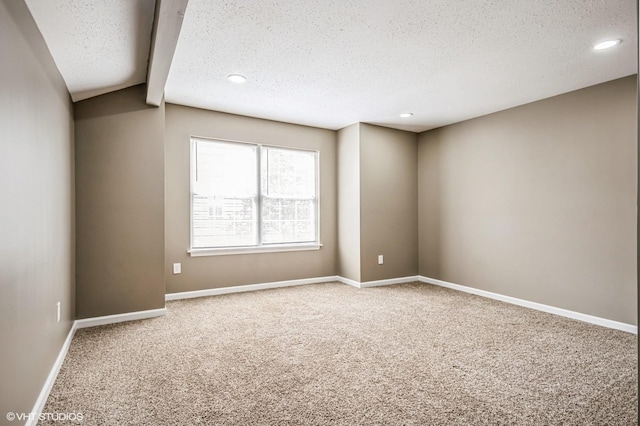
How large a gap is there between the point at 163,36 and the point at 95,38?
0.54 m

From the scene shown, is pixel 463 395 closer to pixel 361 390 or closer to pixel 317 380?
pixel 361 390

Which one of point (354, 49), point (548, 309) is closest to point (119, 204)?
point (354, 49)

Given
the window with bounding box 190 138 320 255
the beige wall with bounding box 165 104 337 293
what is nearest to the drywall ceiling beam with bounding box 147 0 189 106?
the beige wall with bounding box 165 104 337 293

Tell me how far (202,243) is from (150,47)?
247 centimetres

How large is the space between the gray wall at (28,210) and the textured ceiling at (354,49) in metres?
0.32

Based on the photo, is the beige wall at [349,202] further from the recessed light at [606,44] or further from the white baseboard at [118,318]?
the recessed light at [606,44]

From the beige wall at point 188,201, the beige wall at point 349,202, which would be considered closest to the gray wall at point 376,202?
the beige wall at point 349,202

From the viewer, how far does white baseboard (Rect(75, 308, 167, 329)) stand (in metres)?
3.26

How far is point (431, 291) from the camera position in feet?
15.7

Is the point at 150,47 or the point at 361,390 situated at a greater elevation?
the point at 150,47

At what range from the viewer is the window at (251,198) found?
4.48 m

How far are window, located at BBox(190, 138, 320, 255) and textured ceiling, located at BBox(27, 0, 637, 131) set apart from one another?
855 mm

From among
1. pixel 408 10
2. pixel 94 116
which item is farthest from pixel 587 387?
pixel 94 116

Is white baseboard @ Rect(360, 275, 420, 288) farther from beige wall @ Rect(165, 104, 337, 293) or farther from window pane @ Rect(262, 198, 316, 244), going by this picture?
window pane @ Rect(262, 198, 316, 244)
